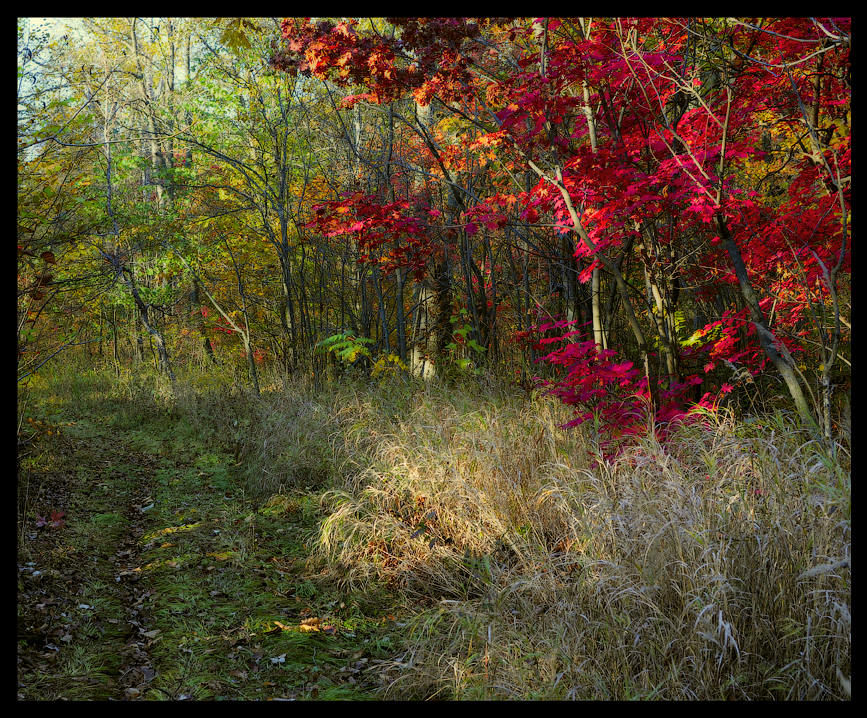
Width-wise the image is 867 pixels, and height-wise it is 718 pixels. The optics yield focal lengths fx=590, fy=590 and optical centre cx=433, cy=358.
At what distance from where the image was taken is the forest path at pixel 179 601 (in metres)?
3.01

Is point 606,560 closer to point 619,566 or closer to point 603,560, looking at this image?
point 603,560

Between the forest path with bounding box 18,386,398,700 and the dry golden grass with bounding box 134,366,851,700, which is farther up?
the dry golden grass with bounding box 134,366,851,700

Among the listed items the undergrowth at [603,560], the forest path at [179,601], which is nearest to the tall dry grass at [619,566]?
the undergrowth at [603,560]

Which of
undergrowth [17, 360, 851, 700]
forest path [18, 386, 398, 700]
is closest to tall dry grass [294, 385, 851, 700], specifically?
undergrowth [17, 360, 851, 700]

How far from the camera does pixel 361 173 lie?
35.1 ft

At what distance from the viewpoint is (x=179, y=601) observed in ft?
12.7

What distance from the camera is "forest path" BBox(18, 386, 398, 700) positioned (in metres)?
3.01

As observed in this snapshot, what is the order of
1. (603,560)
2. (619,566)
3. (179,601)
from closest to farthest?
(619,566) → (603,560) → (179,601)

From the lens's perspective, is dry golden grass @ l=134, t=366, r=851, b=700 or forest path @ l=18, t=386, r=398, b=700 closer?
dry golden grass @ l=134, t=366, r=851, b=700

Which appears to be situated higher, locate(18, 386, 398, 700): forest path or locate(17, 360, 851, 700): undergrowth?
locate(17, 360, 851, 700): undergrowth

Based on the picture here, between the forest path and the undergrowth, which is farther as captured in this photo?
the forest path

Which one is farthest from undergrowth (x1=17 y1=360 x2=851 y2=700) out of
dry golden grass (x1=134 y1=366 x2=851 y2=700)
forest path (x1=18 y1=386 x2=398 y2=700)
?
forest path (x1=18 y1=386 x2=398 y2=700)

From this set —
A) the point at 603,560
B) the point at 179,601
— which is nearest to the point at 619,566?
the point at 603,560

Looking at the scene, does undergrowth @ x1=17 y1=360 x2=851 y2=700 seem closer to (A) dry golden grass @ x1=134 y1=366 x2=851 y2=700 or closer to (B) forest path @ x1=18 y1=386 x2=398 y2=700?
(A) dry golden grass @ x1=134 y1=366 x2=851 y2=700
